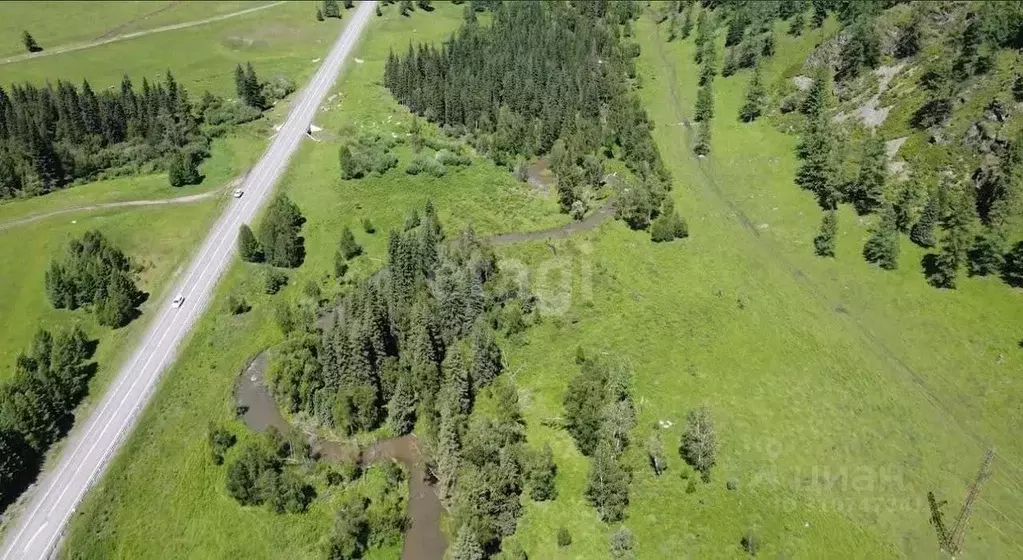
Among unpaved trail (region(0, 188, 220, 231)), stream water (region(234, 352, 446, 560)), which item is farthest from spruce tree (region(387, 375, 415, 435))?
unpaved trail (region(0, 188, 220, 231))

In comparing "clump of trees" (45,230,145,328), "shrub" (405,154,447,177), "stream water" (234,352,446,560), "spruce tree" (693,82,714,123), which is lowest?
"stream water" (234,352,446,560)

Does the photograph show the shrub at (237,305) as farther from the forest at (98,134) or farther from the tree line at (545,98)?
the tree line at (545,98)

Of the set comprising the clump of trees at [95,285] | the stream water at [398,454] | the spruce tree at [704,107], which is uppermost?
the spruce tree at [704,107]

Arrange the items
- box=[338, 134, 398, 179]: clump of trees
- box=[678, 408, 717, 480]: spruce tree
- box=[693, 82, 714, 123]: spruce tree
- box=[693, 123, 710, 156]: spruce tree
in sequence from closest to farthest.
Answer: box=[678, 408, 717, 480]: spruce tree → box=[338, 134, 398, 179]: clump of trees → box=[693, 123, 710, 156]: spruce tree → box=[693, 82, 714, 123]: spruce tree

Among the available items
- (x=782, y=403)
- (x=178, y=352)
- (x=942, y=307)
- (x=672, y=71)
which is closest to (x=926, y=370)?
(x=942, y=307)

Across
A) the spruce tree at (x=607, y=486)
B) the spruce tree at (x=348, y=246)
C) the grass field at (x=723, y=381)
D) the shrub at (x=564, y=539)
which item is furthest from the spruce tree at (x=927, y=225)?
the spruce tree at (x=348, y=246)

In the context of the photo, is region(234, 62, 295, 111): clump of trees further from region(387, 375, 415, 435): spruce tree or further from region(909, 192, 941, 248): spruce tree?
region(909, 192, 941, 248): spruce tree
